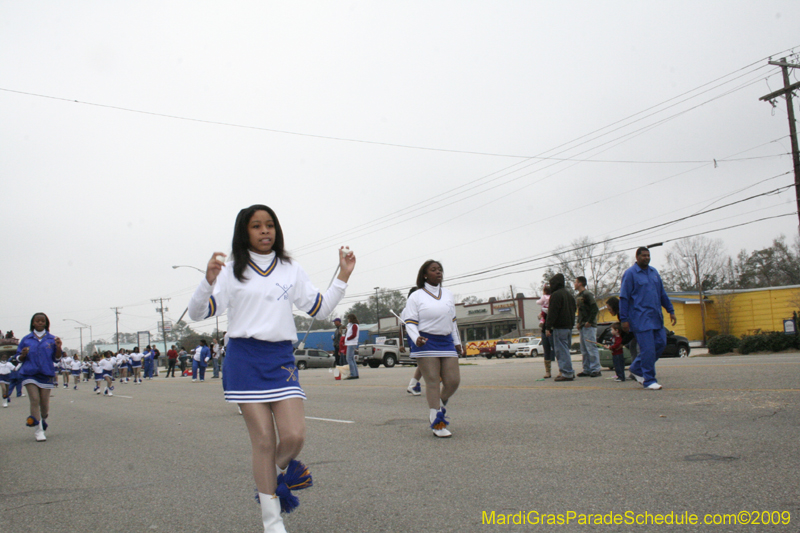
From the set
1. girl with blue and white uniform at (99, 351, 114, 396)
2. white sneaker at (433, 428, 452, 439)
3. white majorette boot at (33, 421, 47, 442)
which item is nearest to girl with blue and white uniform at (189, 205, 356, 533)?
white sneaker at (433, 428, 452, 439)

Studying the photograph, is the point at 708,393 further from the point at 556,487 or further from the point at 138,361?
the point at 138,361

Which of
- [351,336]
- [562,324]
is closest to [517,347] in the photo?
[351,336]

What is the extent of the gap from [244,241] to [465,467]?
249 centimetres

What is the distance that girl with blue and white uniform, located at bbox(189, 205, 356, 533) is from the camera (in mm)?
3170

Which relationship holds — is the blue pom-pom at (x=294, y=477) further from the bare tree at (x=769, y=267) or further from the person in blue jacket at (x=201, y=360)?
the bare tree at (x=769, y=267)

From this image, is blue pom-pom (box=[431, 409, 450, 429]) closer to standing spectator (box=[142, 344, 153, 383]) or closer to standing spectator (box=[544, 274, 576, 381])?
standing spectator (box=[544, 274, 576, 381])

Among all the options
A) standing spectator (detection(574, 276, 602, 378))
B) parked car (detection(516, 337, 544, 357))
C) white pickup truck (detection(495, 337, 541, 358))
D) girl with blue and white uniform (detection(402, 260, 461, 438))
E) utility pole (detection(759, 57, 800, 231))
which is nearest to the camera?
girl with blue and white uniform (detection(402, 260, 461, 438))

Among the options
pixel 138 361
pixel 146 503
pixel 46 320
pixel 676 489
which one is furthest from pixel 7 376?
pixel 676 489

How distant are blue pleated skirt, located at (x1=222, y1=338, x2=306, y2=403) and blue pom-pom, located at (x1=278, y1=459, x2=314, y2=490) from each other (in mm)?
367

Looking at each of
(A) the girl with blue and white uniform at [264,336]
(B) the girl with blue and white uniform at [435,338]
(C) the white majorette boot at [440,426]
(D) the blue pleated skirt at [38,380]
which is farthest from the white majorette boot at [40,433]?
(A) the girl with blue and white uniform at [264,336]

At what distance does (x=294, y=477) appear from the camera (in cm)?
320

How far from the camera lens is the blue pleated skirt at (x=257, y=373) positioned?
10.6ft

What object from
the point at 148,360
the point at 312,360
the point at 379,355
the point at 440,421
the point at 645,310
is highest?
the point at 645,310

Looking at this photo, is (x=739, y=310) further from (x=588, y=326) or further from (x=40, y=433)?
(x=40, y=433)
